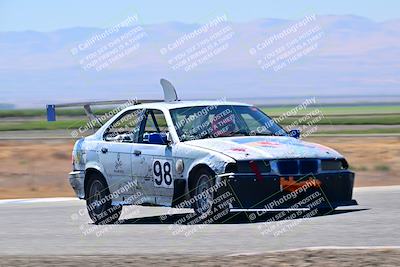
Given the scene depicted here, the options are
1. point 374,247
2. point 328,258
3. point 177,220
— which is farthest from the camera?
point 177,220

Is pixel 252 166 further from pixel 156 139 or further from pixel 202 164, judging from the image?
pixel 156 139

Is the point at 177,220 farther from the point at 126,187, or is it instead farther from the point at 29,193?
the point at 29,193

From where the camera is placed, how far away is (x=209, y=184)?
523 inches

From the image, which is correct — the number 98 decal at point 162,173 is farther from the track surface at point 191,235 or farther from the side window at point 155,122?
the side window at point 155,122

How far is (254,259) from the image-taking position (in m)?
10.0

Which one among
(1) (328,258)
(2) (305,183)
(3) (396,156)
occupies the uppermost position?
(3) (396,156)

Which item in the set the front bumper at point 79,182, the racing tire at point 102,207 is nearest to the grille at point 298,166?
the racing tire at point 102,207

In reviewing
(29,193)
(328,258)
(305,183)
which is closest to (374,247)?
(328,258)

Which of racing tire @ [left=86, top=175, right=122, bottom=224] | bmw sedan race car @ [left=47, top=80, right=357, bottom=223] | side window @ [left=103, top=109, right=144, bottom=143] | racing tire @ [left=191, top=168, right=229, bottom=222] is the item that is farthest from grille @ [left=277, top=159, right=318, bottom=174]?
racing tire @ [left=86, top=175, right=122, bottom=224]

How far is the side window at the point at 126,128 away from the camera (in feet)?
49.1

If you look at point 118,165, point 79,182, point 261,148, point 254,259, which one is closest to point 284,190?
point 261,148

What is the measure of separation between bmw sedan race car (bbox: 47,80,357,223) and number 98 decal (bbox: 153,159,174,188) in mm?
12

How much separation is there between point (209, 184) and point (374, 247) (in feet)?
10.1

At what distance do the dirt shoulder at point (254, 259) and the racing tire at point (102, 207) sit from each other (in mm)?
4275
